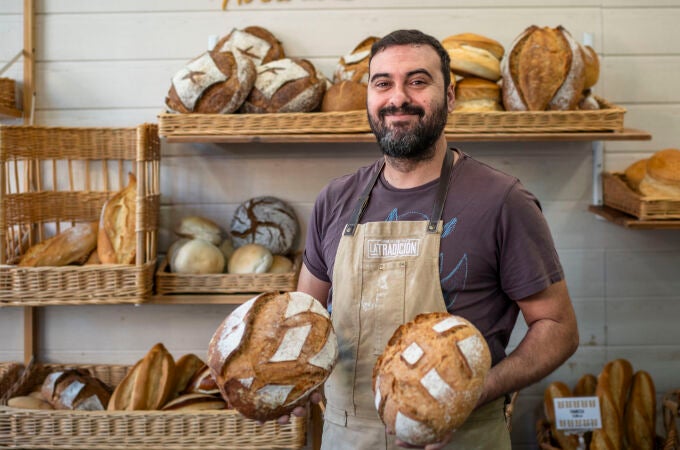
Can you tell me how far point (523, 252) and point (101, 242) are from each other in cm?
141

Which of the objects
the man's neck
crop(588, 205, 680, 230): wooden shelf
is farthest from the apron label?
crop(588, 205, 680, 230): wooden shelf

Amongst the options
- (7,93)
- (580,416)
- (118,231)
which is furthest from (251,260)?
(580,416)

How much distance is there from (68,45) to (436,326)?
6.06ft

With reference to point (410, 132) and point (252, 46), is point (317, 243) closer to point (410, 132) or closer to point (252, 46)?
point (410, 132)

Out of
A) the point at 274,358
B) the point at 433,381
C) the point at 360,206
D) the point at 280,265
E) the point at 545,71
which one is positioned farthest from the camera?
the point at 280,265

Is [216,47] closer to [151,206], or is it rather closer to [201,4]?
[201,4]

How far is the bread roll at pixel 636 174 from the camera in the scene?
233 cm

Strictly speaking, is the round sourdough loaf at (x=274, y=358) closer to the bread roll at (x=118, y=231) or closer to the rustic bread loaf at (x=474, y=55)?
the bread roll at (x=118, y=231)

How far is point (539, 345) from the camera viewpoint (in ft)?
4.65

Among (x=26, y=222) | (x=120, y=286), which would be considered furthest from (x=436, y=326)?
(x=26, y=222)

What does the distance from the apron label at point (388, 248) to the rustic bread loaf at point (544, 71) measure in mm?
879

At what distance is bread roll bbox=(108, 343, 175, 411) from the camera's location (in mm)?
2197

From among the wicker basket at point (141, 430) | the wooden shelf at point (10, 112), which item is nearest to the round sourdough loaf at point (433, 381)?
the wicker basket at point (141, 430)

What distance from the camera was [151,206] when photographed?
2.31 m
